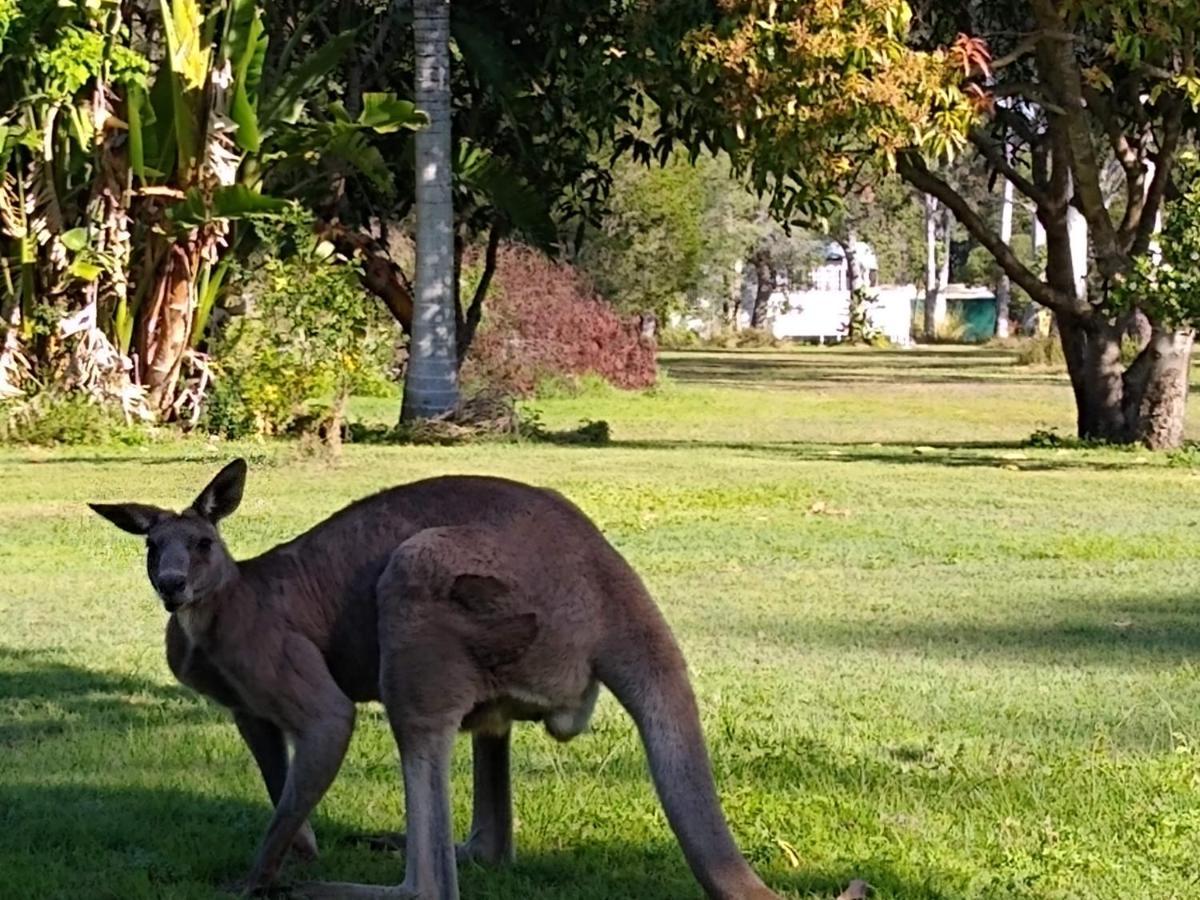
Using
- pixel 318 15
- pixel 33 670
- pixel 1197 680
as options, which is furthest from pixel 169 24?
pixel 1197 680

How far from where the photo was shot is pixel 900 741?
7.62 metres

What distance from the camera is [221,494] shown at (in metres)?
5.61

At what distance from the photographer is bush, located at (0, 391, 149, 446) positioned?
70.4ft

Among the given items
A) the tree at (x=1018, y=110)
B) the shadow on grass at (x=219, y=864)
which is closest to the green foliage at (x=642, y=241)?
the tree at (x=1018, y=110)

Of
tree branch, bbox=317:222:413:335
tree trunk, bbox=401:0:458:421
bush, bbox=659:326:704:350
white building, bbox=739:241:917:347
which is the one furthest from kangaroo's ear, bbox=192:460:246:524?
white building, bbox=739:241:917:347

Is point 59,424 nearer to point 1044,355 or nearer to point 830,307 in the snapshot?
point 1044,355

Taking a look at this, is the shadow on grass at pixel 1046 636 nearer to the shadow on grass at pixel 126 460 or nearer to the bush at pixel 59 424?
the shadow on grass at pixel 126 460

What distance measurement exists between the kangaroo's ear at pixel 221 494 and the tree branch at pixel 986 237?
1685 centimetres

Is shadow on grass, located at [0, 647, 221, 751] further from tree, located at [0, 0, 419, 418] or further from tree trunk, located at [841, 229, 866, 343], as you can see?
tree trunk, located at [841, 229, 866, 343]

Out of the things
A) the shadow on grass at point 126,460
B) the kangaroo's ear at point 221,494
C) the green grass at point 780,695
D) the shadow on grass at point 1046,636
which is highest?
the kangaroo's ear at point 221,494

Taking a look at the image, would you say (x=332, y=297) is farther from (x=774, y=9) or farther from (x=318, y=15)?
(x=318, y=15)

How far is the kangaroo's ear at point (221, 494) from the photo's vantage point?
18.3ft

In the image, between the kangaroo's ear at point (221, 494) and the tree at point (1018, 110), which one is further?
the tree at point (1018, 110)

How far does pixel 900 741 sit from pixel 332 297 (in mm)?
11904
